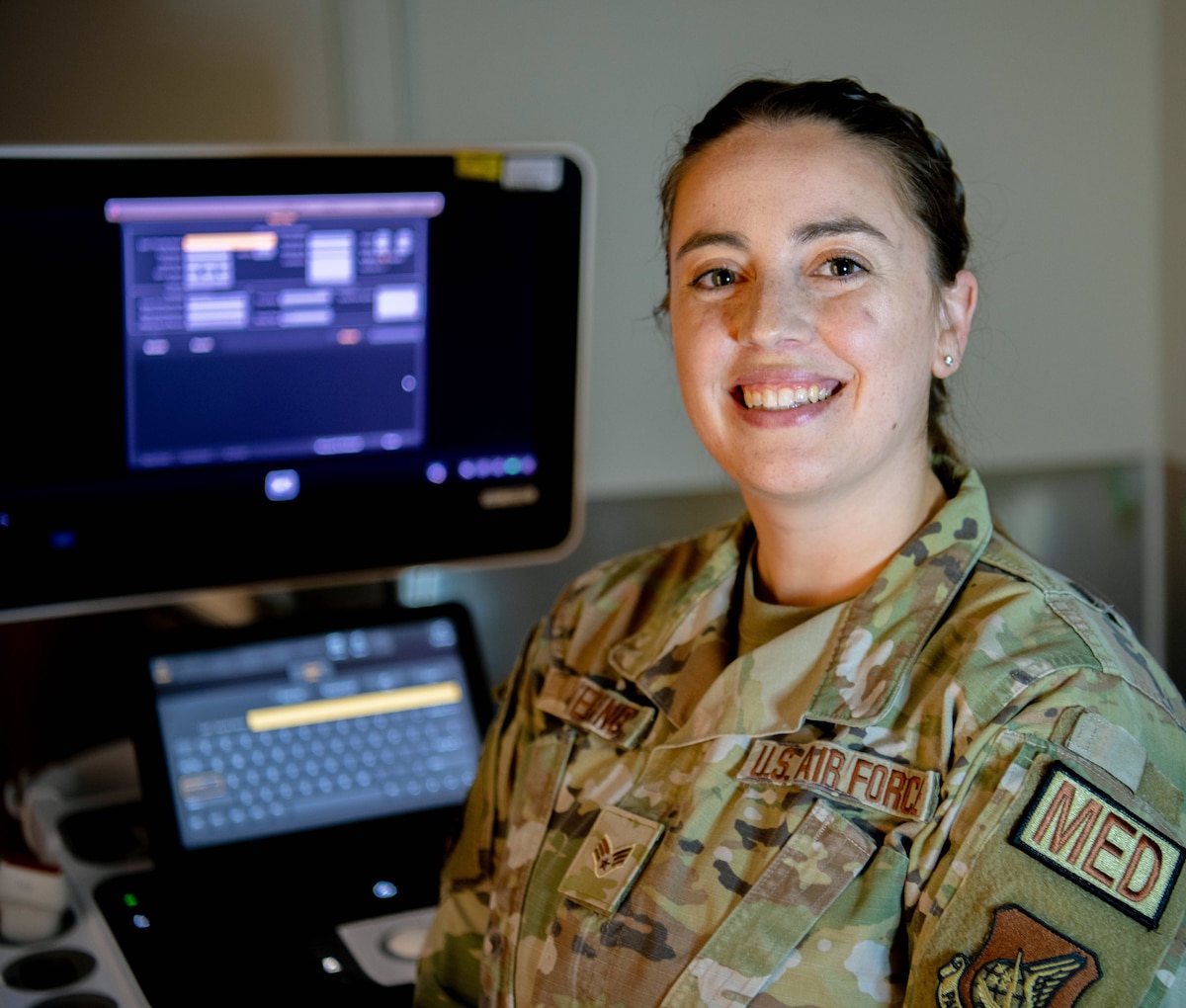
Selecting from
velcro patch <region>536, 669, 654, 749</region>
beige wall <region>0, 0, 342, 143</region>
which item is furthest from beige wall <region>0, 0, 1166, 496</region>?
velcro patch <region>536, 669, 654, 749</region>

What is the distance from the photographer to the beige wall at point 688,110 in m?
1.47

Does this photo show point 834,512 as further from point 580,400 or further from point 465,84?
point 465,84

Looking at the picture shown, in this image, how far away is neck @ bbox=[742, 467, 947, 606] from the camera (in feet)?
3.44

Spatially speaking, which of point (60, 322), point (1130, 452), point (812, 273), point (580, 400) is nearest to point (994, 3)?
point (1130, 452)

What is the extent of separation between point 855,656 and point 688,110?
847mm

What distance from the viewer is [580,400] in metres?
1.50

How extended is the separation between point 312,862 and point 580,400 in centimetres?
55

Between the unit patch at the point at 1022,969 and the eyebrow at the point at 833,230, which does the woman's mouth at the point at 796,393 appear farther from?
the unit patch at the point at 1022,969

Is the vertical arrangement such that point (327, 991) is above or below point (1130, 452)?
below

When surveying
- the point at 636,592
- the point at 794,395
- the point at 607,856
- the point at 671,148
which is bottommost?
the point at 607,856

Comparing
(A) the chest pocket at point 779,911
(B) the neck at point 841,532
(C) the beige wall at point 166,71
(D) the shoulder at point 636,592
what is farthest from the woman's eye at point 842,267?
(C) the beige wall at point 166,71

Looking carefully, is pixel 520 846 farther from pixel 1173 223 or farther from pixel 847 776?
pixel 1173 223

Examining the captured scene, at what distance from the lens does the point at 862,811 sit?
3.08 ft

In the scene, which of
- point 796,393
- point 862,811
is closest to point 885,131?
point 796,393
